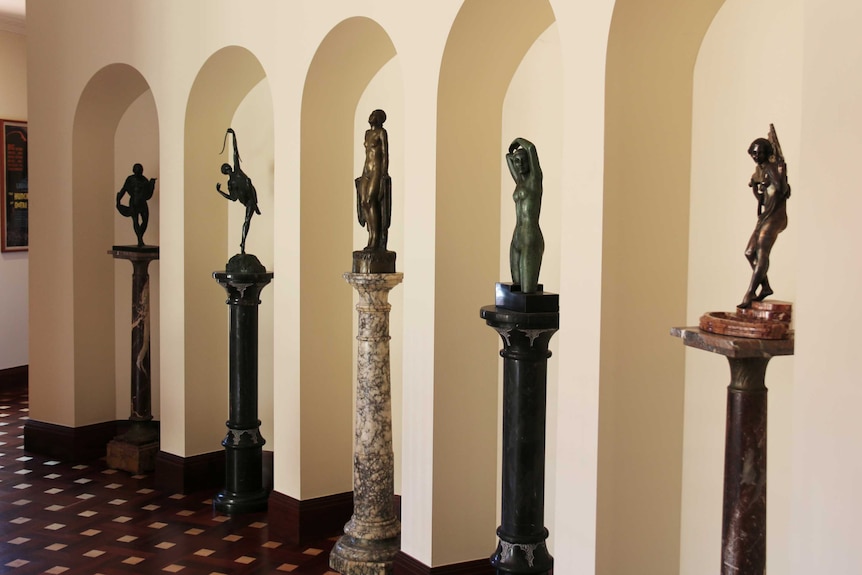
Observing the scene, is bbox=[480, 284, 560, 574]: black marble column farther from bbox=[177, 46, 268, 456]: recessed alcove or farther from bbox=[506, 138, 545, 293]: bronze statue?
bbox=[177, 46, 268, 456]: recessed alcove

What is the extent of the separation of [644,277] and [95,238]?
21.4 ft

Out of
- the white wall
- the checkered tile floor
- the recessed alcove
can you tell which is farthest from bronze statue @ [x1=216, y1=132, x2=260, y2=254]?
the white wall

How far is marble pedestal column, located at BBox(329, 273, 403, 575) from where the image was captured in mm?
5961

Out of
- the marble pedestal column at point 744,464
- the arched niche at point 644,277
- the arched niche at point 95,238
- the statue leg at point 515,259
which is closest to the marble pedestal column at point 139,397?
the arched niche at point 95,238

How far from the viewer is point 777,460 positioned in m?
4.30

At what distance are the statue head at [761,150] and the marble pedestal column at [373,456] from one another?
2.91 metres

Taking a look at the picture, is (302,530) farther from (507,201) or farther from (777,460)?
(777,460)

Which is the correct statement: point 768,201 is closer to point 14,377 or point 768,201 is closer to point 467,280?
point 467,280

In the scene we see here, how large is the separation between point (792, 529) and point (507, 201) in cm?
369

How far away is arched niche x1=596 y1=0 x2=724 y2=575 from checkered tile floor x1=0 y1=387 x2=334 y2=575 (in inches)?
103

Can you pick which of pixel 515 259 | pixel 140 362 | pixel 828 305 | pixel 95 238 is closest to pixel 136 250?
pixel 95 238

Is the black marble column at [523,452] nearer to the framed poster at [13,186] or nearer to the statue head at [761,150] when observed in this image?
the statue head at [761,150]

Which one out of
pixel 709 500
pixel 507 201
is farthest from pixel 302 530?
pixel 709 500

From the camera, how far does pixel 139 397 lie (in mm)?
8773
